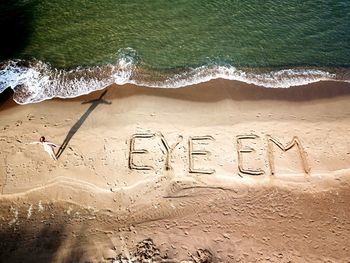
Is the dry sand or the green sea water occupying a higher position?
the green sea water

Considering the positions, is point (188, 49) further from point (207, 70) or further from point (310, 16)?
point (310, 16)

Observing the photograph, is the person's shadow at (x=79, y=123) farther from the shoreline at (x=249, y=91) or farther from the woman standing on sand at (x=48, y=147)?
the shoreline at (x=249, y=91)

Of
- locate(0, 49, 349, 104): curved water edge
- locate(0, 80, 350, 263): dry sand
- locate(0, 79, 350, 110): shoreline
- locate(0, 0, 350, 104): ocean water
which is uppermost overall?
locate(0, 0, 350, 104): ocean water

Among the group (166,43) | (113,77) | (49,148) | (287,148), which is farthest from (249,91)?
(49,148)

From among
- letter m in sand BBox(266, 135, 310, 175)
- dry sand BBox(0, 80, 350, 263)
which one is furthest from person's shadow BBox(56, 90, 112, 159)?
letter m in sand BBox(266, 135, 310, 175)

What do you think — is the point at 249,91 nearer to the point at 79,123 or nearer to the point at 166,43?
the point at 166,43

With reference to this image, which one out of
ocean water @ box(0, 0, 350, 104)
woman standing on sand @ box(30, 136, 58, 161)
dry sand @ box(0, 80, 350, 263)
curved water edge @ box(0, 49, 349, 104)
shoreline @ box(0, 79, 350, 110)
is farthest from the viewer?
ocean water @ box(0, 0, 350, 104)

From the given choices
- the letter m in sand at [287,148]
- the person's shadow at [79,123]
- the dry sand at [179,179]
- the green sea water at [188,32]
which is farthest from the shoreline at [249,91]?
the letter m in sand at [287,148]

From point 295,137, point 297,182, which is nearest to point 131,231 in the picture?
point 297,182

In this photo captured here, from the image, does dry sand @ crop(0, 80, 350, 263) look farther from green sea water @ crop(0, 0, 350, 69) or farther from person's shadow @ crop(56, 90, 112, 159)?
green sea water @ crop(0, 0, 350, 69)
